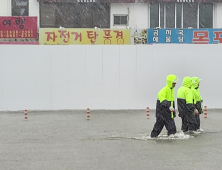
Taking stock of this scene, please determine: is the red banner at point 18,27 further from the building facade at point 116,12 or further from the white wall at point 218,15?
the white wall at point 218,15

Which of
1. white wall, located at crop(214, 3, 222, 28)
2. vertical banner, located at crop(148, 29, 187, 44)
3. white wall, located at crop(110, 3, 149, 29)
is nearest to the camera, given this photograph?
vertical banner, located at crop(148, 29, 187, 44)

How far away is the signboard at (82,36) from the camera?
76.8 ft

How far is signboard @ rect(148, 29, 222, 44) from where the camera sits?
23828 millimetres

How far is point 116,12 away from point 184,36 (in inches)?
182

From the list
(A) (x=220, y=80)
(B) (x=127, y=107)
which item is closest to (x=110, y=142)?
(B) (x=127, y=107)

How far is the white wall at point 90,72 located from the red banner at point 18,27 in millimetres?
2676

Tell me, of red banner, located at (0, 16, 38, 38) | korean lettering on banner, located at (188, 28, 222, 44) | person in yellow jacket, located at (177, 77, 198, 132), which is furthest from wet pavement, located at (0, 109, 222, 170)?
korean lettering on banner, located at (188, 28, 222, 44)

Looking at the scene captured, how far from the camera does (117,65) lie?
2097cm

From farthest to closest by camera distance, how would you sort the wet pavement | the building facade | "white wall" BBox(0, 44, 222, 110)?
the building facade
"white wall" BBox(0, 44, 222, 110)
the wet pavement

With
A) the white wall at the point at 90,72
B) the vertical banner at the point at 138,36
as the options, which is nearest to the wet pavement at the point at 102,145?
the white wall at the point at 90,72

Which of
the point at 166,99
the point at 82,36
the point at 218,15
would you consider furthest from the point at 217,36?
the point at 166,99

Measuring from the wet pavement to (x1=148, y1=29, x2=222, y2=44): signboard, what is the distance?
22.6ft

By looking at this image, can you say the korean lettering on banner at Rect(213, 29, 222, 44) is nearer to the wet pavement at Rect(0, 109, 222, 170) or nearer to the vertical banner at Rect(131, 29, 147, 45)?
the vertical banner at Rect(131, 29, 147, 45)

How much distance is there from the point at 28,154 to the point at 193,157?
3325mm
